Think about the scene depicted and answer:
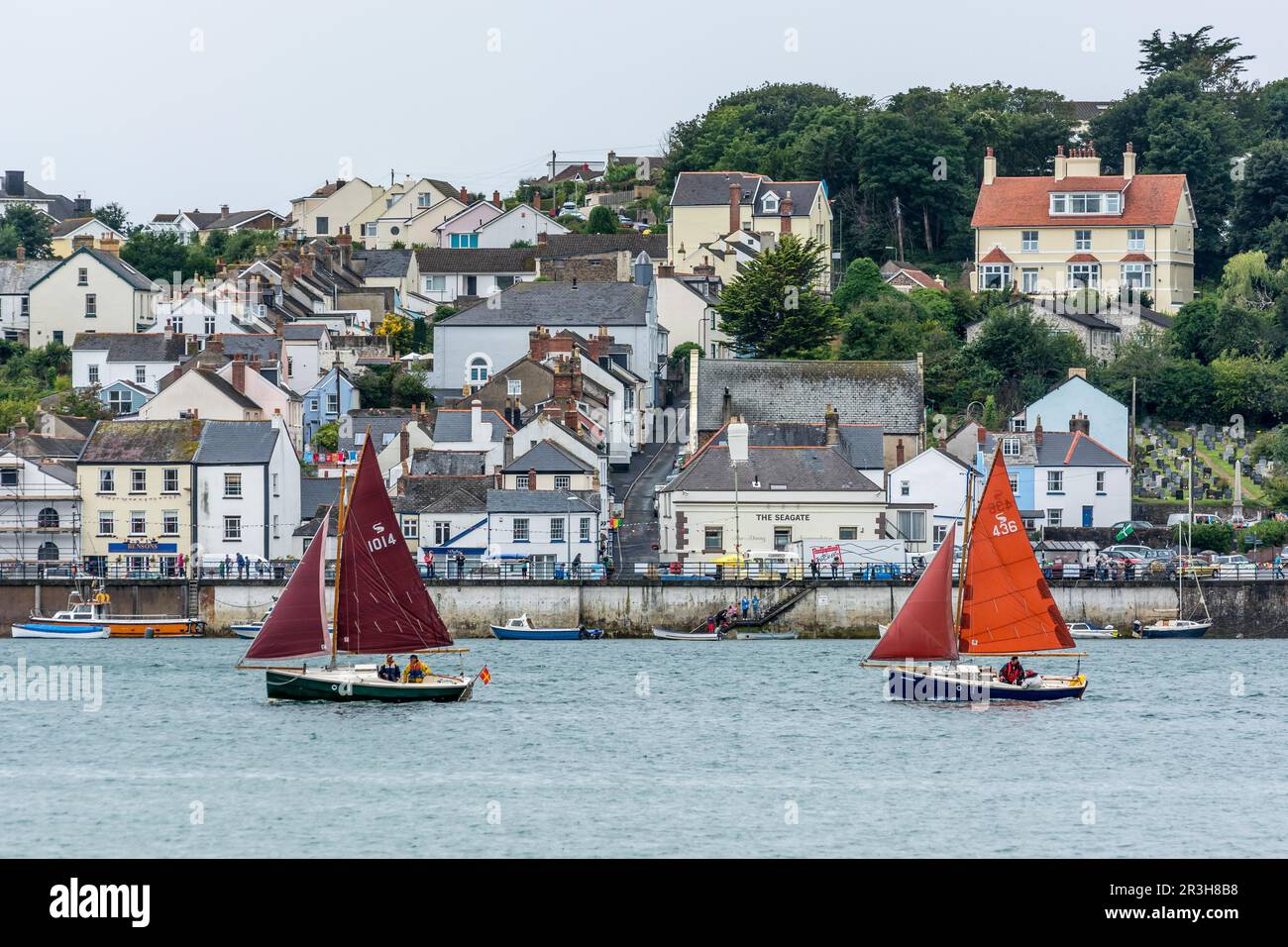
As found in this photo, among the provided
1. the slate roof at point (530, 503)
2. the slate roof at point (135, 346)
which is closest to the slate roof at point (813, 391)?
the slate roof at point (530, 503)

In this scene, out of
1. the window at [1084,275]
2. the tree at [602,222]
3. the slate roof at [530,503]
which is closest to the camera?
the slate roof at [530,503]

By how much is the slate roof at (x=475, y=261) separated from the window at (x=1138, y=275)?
110 ft

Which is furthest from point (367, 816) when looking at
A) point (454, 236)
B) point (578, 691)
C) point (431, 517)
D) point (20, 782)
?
point (454, 236)

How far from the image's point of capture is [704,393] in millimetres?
88188

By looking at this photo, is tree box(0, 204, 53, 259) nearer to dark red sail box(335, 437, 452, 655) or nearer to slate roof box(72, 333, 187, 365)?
slate roof box(72, 333, 187, 365)

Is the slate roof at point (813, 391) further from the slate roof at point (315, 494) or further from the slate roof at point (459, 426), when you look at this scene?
the slate roof at point (315, 494)

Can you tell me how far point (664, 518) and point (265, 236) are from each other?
7021cm

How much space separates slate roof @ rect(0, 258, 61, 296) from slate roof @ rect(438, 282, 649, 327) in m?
26.9

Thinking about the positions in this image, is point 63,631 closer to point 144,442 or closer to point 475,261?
point 144,442

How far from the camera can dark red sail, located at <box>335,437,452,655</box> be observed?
5309 centimetres

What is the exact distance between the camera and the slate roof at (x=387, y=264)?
408 feet
